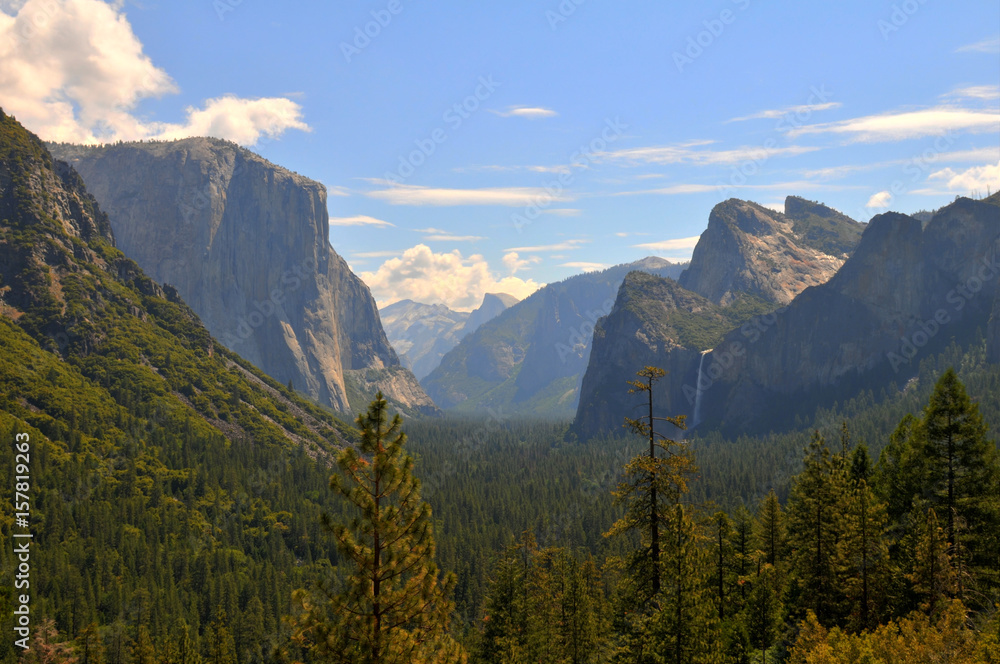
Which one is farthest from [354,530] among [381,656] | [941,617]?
[941,617]

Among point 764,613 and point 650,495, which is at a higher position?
point 650,495

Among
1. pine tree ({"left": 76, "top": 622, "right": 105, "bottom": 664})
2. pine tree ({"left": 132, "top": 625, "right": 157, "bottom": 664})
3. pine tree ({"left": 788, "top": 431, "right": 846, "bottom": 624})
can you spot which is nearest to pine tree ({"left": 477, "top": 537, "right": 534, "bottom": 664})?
pine tree ({"left": 788, "top": 431, "right": 846, "bottom": 624})

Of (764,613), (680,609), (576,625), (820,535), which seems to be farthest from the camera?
(576,625)

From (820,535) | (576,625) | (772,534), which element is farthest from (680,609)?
(772,534)

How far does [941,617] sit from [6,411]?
160732mm

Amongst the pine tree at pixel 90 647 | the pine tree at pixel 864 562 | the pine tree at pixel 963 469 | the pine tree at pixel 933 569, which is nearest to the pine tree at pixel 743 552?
the pine tree at pixel 864 562

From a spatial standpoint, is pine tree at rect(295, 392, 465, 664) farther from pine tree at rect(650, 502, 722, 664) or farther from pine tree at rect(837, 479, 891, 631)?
pine tree at rect(837, 479, 891, 631)

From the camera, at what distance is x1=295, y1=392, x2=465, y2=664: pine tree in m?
20.8

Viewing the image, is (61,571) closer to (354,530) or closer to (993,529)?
(354,530)

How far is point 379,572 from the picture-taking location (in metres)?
21.5

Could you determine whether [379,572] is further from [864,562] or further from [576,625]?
[576,625]

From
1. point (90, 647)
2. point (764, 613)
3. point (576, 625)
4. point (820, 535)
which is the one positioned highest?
point (820, 535)

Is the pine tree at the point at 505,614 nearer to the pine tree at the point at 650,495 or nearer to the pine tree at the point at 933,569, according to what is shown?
the pine tree at the point at 650,495

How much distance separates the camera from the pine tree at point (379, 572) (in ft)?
68.2
